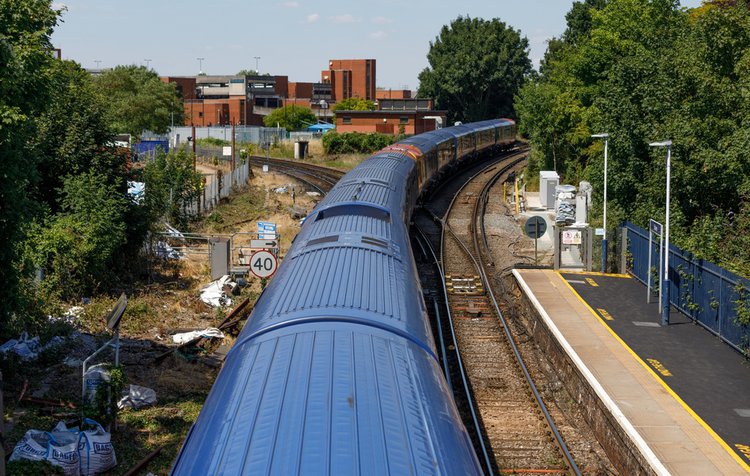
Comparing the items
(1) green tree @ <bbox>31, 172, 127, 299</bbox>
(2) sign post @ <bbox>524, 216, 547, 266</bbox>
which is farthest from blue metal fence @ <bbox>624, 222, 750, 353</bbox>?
(1) green tree @ <bbox>31, 172, 127, 299</bbox>

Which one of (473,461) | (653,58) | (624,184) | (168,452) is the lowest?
(168,452)

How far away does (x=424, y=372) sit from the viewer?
6621mm

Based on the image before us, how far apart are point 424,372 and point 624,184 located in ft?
55.3

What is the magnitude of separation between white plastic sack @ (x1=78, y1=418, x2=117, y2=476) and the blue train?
9.73ft

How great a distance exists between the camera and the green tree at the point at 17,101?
35.7 feet

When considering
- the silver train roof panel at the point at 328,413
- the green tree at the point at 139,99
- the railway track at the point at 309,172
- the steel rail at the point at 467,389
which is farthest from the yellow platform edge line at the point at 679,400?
the green tree at the point at 139,99

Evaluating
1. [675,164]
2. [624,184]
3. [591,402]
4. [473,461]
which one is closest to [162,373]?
[591,402]

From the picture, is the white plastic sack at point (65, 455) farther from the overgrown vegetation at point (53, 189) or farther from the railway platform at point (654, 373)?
the railway platform at point (654, 373)

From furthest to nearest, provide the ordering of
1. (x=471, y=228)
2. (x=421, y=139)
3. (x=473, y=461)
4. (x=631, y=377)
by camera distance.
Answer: (x=421, y=139) → (x=471, y=228) → (x=631, y=377) → (x=473, y=461)

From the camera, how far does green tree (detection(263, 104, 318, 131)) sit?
283 feet

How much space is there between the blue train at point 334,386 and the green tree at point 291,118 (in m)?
77.5

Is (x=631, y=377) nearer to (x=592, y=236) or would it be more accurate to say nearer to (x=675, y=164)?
(x=675, y=164)

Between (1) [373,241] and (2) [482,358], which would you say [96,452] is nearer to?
(1) [373,241]

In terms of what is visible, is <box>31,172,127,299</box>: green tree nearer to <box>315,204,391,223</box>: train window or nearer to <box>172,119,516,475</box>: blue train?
<box>315,204,391,223</box>: train window
